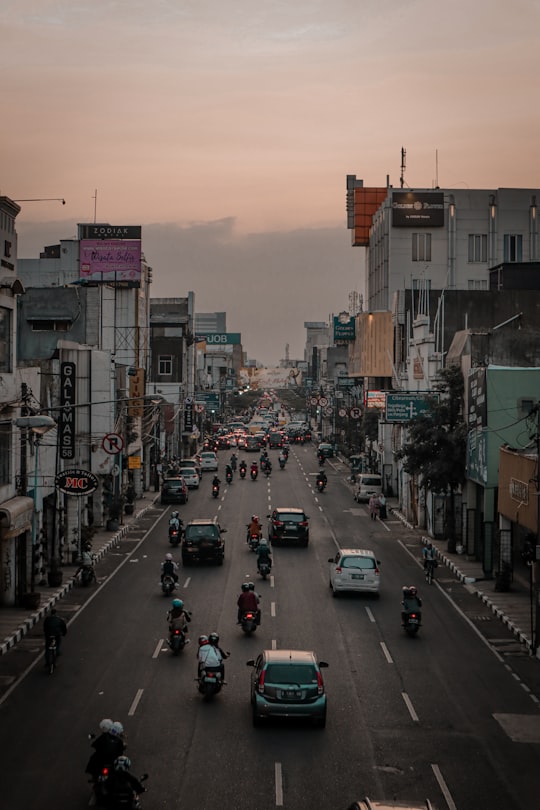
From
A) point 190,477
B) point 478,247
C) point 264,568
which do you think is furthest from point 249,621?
point 478,247

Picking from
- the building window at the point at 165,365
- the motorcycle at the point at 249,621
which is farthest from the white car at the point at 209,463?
the motorcycle at the point at 249,621

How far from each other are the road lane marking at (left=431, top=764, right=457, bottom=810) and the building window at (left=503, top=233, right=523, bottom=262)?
304 ft

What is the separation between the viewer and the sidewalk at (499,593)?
30127mm

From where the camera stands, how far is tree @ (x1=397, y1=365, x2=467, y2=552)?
44.0 meters

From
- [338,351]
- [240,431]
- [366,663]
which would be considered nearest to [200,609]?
[366,663]

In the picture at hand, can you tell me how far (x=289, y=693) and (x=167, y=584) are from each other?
15.2m

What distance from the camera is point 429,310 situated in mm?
67125

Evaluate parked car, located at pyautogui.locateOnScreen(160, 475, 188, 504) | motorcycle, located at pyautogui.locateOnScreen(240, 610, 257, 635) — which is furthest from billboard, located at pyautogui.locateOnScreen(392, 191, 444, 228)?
motorcycle, located at pyautogui.locateOnScreen(240, 610, 257, 635)

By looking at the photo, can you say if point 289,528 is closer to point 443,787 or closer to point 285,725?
point 285,725

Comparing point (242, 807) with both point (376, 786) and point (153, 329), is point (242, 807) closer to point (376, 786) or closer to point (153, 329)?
point (376, 786)

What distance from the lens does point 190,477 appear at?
74.6 metres

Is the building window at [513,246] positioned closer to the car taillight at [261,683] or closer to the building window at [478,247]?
the building window at [478,247]

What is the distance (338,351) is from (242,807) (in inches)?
6851

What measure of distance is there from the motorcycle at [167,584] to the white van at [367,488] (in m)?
31.1
